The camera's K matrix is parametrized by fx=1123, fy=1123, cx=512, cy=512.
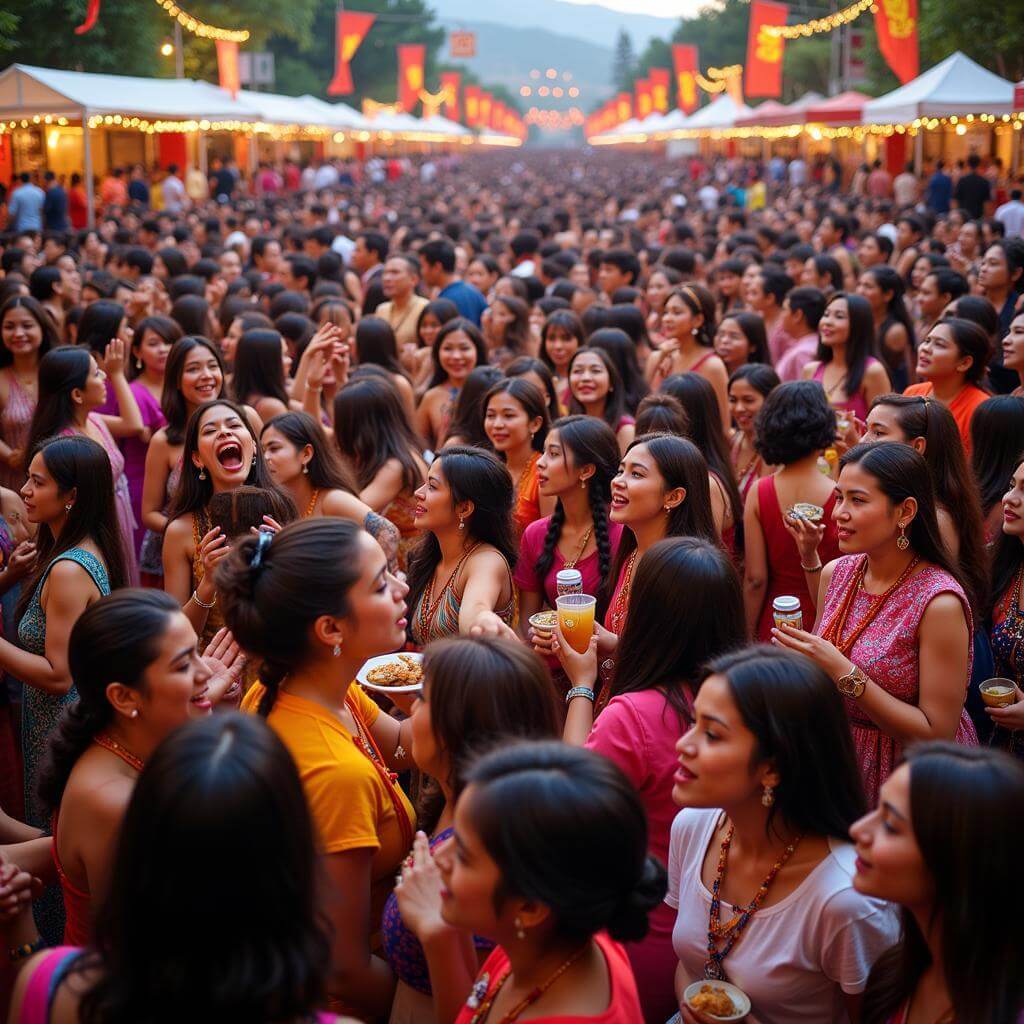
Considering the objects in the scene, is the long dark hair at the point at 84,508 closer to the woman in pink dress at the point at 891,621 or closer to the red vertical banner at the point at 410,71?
the woman in pink dress at the point at 891,621

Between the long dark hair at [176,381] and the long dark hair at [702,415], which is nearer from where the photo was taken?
the long dark hair at [702,415]

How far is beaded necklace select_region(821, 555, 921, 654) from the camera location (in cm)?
349

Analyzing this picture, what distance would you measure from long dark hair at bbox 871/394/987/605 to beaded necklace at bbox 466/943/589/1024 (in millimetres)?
2314

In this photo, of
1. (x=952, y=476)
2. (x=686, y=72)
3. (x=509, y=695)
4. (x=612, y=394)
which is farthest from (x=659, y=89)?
(x=509, y=695)

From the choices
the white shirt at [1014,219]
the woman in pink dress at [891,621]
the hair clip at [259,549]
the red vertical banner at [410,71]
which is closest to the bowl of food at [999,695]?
the woman in pink dress at [891,621]

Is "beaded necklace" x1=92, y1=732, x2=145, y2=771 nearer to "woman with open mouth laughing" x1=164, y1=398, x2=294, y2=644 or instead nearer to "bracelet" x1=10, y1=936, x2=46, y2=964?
"bracelet" x1=10, y1=936, x2=46, y2=964

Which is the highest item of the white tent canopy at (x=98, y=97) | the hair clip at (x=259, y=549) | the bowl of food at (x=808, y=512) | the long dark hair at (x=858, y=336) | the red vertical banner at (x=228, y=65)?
the red vertical banner at (x=228, y=65)

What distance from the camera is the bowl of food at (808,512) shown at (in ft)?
13.6

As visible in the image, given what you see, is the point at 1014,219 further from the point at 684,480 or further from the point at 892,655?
the point at 892,655

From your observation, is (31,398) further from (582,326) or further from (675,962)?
(675,962)

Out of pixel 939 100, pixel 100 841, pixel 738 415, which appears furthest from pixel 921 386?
pixel 939 100

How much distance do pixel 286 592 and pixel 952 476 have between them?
2625mm

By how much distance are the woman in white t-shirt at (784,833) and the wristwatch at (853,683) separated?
0.72 metres

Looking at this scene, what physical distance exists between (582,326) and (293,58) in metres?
55.3
